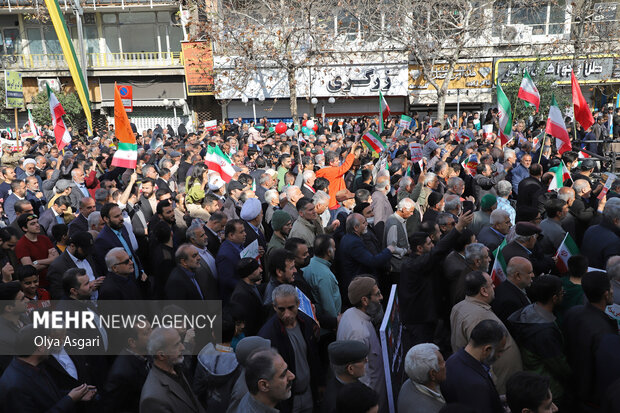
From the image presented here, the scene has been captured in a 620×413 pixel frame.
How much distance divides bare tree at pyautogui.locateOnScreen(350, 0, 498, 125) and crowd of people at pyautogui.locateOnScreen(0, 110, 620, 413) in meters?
16.6

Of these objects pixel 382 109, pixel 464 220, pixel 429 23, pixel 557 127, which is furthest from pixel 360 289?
pixel 429 23

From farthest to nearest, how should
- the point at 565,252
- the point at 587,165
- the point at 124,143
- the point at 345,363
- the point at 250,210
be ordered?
the point at 124,143
the point at 587,165
the point at 250,210
the point at 565,252
the point at 345,363

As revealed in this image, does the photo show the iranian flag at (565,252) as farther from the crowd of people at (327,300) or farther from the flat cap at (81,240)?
the flat cap at (81,240)

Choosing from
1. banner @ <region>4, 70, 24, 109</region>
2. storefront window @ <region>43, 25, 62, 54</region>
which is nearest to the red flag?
banner @ <region>4, 70, 24, 109</region>

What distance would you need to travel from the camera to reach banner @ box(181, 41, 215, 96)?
91.1 ft

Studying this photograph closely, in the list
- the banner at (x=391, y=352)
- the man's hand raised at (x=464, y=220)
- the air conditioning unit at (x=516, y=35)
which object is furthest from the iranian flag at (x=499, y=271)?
the air conditioning unit at (x=516, y=35)

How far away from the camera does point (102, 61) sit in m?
30.0

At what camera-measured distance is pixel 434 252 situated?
4.91 meters

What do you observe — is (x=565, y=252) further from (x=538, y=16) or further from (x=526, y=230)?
(x=538, y=16)

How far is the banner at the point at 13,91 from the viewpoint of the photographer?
15.0 meters

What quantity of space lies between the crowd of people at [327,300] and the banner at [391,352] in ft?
0.11

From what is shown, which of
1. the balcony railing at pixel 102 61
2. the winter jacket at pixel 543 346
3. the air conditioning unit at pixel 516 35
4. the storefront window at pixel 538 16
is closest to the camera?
the winter jacket at pixel 543 346

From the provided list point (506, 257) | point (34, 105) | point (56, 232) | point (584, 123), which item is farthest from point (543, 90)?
point (34, 105)

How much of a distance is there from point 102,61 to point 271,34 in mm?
12829
